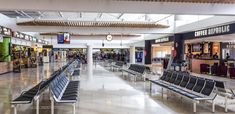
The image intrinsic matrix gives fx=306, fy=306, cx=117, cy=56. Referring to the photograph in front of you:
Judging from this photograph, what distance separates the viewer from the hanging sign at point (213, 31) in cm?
1326

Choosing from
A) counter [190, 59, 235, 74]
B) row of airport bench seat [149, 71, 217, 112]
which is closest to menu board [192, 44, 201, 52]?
counter [190, 59, 235, 74]

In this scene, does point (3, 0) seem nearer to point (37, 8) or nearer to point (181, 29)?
point (37, 8)

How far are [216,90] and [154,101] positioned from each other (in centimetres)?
182

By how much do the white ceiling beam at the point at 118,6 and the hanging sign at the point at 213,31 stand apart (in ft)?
13.2

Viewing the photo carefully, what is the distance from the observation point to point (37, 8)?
8672 mm

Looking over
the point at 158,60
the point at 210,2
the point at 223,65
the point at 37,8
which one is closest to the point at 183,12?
the point at 210,2

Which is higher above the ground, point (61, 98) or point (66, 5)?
point (66, 5)

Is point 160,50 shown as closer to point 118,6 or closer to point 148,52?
point 148,52

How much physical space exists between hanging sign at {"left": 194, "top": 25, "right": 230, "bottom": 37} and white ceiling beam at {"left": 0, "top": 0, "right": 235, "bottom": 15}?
4030 mm

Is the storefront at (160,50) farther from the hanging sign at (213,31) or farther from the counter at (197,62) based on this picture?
the hanging sign at (213,31)

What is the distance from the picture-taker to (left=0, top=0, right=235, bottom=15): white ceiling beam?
862 centimetres

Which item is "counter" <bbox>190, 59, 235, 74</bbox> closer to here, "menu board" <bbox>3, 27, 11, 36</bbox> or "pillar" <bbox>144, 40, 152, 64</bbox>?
"pillar" <bbox>144, 40, 152, 64</bbox>

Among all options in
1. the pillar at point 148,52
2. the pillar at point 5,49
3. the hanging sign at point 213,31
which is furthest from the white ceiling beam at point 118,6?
the pillar at point 148,52

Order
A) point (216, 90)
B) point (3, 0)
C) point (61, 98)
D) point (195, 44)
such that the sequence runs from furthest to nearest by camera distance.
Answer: point (195, 44) → point (3, 0) → point (216, 90) → point (61, 98)
